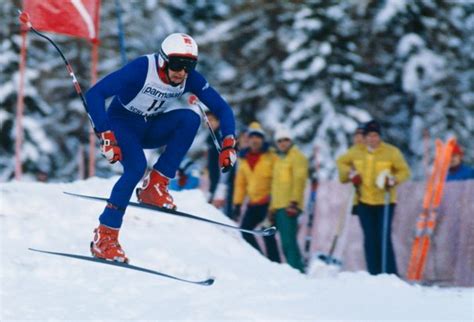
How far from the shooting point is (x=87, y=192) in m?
10.7

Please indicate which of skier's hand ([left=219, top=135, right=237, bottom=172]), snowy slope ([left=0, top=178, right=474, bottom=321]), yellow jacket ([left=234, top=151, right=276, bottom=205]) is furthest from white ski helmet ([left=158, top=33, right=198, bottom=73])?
yellow jacket ([left=234, top=151, right=276, bottom=205])

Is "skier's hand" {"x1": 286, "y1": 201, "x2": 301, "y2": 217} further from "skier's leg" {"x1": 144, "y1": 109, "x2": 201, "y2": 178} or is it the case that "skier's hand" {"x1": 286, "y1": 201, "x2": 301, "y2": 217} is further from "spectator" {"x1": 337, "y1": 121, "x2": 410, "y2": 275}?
"skier's leg" {"x1": 144, "y1": 109, "x2": 201, "y2": 178}

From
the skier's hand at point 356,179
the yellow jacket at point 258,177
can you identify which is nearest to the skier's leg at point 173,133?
the skier's hand at point 356,179

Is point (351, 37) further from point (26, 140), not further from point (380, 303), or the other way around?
point (380, 303)

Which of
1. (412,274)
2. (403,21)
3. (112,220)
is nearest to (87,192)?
(112,220)

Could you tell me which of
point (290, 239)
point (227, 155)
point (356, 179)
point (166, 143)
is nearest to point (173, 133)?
point (166, 143)

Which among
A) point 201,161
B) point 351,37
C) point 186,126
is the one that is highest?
point 351,37

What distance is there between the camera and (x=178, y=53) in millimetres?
7043

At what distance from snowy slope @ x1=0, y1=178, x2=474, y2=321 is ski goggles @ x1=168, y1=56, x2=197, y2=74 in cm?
192

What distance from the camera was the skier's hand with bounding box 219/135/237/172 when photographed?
24.0 ft

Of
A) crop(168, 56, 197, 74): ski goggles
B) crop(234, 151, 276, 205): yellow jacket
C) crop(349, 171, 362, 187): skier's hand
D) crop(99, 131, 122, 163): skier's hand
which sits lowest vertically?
crop(234, 151, 276, 205): yellow jacket

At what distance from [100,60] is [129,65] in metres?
27.1

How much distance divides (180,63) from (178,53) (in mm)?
94

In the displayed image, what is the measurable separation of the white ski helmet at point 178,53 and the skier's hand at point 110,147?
70 centimetres
